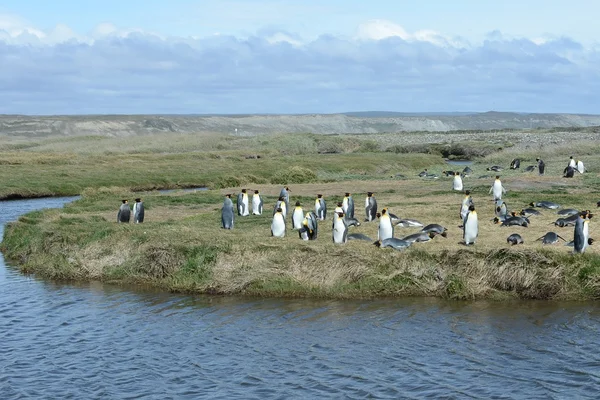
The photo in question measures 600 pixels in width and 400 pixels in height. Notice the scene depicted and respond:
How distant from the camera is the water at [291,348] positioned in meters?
12.6

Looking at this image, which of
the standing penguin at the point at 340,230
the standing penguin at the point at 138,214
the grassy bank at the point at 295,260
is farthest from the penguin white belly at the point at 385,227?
the standing penguin at the point at 138,214

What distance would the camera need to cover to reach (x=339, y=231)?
778 inches

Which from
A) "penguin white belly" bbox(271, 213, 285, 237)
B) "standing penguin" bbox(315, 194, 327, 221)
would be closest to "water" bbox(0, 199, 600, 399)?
"penguin white belly" bbox(271, 213, 285, 237)

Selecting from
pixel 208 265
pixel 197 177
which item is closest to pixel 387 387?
pixel 208 265

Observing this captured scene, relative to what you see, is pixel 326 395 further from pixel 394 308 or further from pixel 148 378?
pixel 394 308

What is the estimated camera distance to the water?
12.6 meters

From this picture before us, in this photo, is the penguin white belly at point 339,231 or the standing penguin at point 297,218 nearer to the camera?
the penguin white belly at point 339,231

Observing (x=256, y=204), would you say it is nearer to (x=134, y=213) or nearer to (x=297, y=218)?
(x=134, y=213)

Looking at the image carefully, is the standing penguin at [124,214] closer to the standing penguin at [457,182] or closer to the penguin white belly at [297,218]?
the penguin white belly at [297,218]

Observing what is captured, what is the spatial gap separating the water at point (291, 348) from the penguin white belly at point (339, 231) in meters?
2.72

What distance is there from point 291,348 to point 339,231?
5693mm

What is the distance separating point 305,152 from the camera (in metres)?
81.0

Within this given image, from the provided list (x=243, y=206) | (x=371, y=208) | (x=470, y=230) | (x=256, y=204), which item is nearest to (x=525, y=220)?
(x=470, y=230)

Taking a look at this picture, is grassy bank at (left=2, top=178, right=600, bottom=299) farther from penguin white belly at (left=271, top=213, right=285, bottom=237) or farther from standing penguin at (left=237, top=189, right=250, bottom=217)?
standing penguin at (left=237, top=189, right=250, bottom=217)
